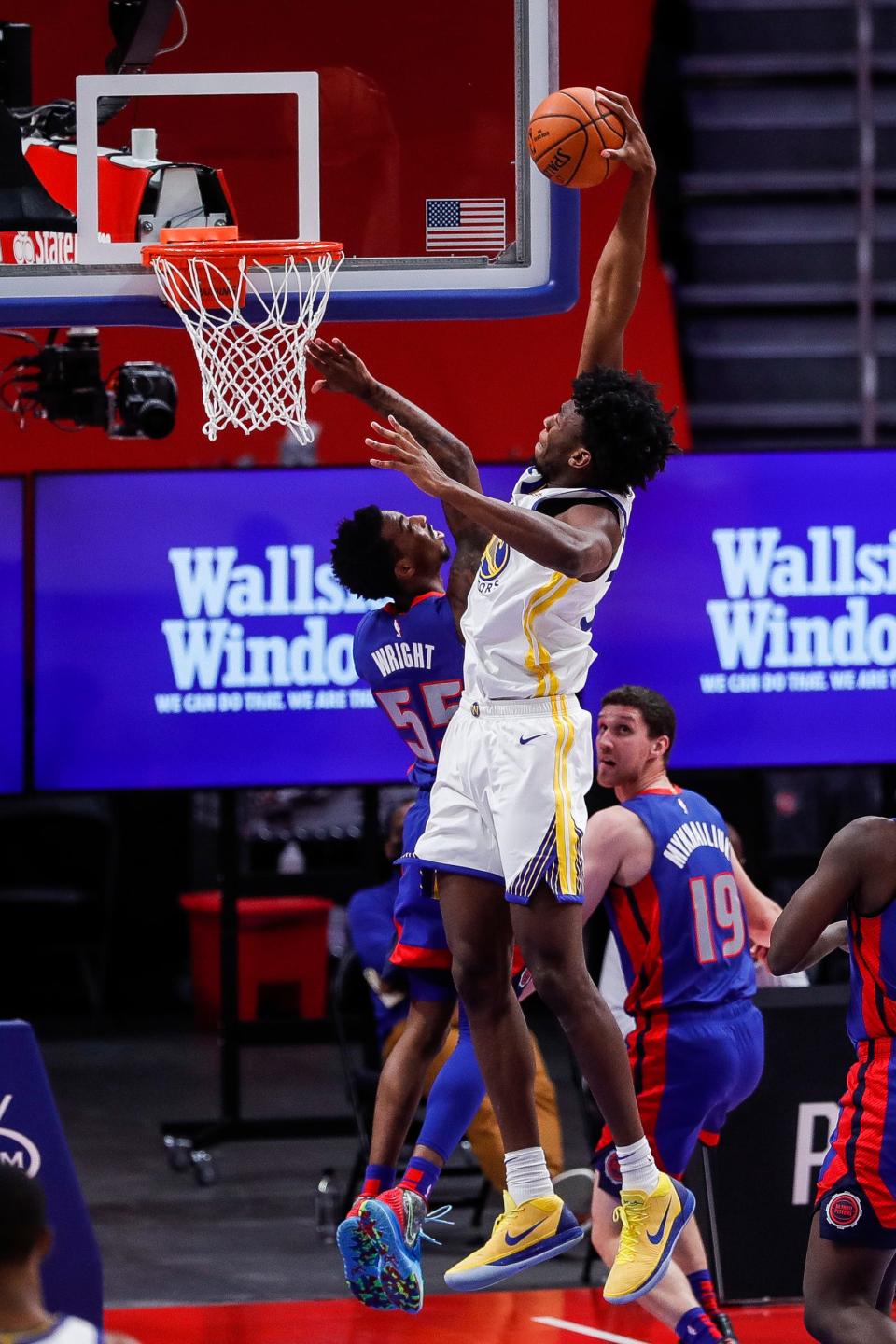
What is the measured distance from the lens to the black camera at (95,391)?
10.2 meters

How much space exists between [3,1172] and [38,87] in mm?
4459

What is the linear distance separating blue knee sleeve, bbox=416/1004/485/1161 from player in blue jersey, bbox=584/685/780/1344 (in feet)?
2.96

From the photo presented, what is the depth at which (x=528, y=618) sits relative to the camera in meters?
5.37

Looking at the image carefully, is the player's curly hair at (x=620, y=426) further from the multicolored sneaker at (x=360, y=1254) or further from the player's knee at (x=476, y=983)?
the multicolored sneaker at (x=360, y=1254)

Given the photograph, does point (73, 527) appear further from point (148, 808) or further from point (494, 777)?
point (494, 777)

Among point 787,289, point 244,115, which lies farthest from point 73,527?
point 787,289

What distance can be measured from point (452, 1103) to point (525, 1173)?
0.53 metres

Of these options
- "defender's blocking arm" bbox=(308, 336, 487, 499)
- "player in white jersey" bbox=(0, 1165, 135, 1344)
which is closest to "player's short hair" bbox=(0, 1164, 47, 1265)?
"player in white jersey" bbox=(0, 1165, 135, 1344)

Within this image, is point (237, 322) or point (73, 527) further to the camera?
A: point (73, 527)

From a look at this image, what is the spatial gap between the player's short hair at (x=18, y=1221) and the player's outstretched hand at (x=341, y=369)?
2.86m

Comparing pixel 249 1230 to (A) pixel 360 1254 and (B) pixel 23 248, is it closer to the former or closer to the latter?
(A) pixel 360 1254

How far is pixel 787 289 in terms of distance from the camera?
1337 centimetres

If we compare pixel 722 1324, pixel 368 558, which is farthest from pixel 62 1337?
pixel 722 1324

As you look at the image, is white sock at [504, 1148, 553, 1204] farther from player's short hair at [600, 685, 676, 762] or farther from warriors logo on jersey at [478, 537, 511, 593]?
player's short hair at [600, 685, 676, 762]
